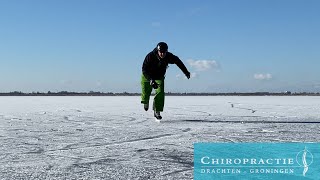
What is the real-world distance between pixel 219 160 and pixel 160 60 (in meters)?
3.95

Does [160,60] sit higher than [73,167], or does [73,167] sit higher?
[160,60]

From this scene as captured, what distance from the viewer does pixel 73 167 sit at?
316 centimetres

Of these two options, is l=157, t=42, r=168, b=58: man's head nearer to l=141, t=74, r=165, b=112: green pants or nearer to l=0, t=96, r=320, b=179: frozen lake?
l=141, t=74, r=165, b=112: green pants

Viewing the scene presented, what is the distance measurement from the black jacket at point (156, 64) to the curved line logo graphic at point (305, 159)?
12.1ft

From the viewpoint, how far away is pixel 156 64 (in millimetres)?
7195

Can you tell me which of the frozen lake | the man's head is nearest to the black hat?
the man's head

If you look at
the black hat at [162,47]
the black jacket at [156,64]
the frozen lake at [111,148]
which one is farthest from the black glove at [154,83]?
the frozen lake at [111,148]

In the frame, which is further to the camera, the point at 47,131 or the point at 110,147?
the point at 47,131

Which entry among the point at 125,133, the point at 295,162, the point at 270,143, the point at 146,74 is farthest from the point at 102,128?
the point at 295,162

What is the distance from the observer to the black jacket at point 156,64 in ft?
23.4

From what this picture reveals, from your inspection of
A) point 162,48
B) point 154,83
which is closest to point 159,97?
point 154,83

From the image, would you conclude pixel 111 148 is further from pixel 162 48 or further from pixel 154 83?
pixel 154 83

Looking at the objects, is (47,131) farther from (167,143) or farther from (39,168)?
(39,168)

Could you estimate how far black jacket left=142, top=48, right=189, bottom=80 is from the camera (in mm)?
7137
